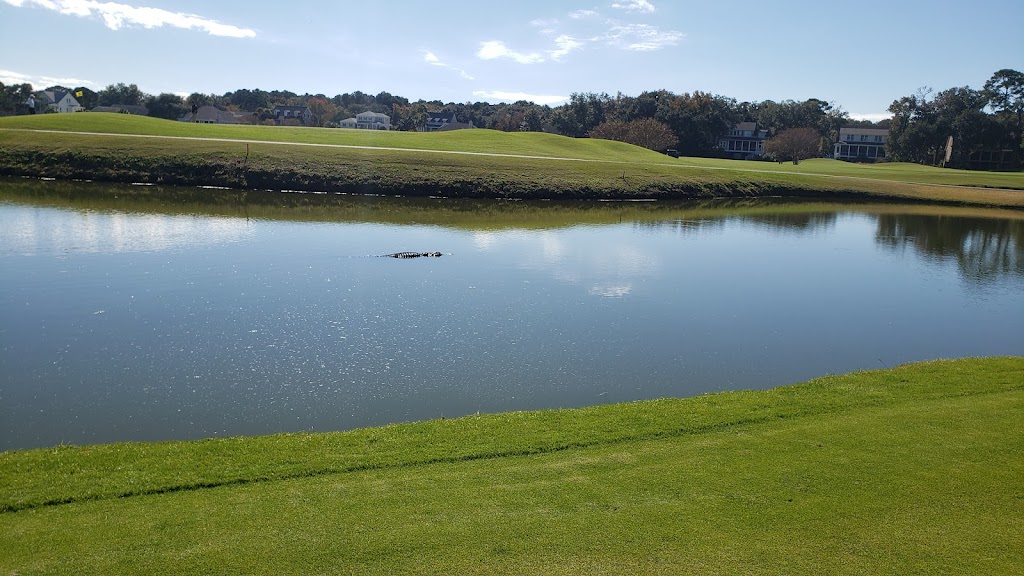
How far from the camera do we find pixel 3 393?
1254 centimetres

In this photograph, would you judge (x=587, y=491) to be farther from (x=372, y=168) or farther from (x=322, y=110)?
(x=322, y=110)

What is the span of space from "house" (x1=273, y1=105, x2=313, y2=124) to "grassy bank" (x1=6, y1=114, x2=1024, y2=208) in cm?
8793

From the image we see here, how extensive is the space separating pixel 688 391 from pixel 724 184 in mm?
50268

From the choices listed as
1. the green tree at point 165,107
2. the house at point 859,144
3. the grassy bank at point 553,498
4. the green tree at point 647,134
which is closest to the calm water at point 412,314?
A: the grassy bank at point 553,498

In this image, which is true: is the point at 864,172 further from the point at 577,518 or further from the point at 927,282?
the point at 577,518

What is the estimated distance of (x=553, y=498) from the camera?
813cm

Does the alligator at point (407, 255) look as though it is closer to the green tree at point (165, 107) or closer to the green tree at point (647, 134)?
the green tree at point (647, 134)

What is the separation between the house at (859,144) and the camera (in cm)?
13588

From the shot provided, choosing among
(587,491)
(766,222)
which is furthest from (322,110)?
(587,491)

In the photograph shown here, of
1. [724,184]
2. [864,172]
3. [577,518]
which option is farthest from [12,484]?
[864,172]

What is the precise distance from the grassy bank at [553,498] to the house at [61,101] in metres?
142

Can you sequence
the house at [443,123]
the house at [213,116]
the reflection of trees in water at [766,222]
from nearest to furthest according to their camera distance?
the reflection of trees in water at [766,222] < the house at [213,116] < the house at [443,123]

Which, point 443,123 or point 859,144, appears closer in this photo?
point 859,144

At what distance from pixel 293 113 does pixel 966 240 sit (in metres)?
147
